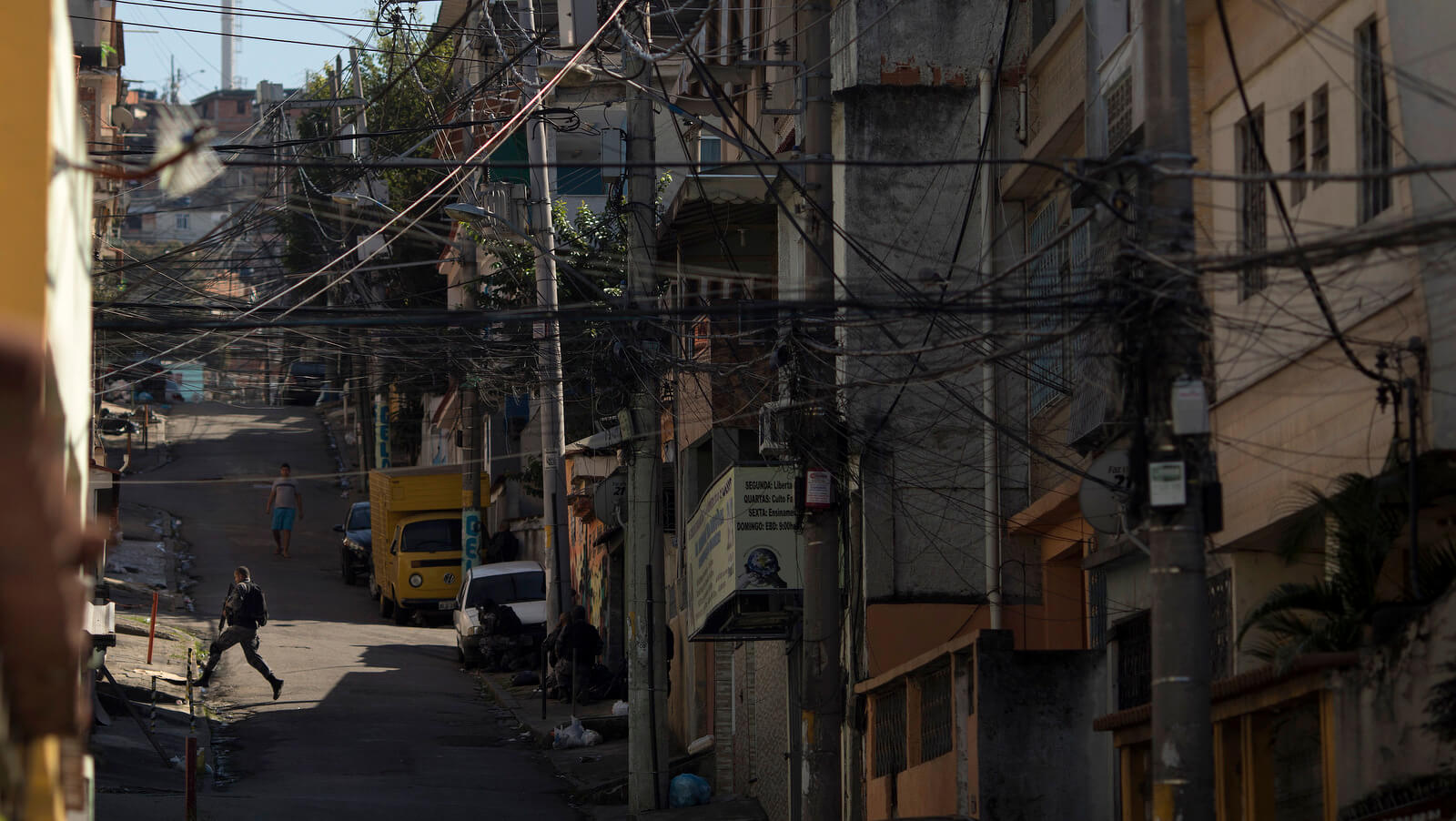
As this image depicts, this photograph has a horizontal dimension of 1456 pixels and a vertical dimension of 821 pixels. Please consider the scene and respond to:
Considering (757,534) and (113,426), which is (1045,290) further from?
(113,426)

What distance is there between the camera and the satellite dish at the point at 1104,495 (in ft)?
40.1

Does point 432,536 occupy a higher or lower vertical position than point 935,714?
higher

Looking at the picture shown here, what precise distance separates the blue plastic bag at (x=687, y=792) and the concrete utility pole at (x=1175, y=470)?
11305 mm

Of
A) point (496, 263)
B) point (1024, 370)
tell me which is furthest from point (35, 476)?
point (496, 263)

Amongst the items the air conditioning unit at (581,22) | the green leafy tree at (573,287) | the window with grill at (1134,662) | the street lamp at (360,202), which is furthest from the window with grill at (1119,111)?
the green leafy tree at (573,287)

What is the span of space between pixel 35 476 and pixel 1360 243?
5.51m

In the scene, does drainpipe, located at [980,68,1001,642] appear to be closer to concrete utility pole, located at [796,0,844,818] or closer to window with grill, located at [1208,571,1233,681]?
concrete utility pole, located at [796,0,844,818]

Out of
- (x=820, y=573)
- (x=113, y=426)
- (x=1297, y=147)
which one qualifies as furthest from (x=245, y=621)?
(x=113, y=426)

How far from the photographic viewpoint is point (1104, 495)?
1227cm

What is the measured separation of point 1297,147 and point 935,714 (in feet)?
Result: 17.7

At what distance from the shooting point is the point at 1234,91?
1209 centimetres

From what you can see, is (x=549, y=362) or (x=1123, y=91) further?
(x=549, y=362)

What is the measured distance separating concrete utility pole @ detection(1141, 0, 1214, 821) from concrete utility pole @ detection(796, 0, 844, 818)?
4.66 metres

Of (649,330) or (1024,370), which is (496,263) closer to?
(649,330)
